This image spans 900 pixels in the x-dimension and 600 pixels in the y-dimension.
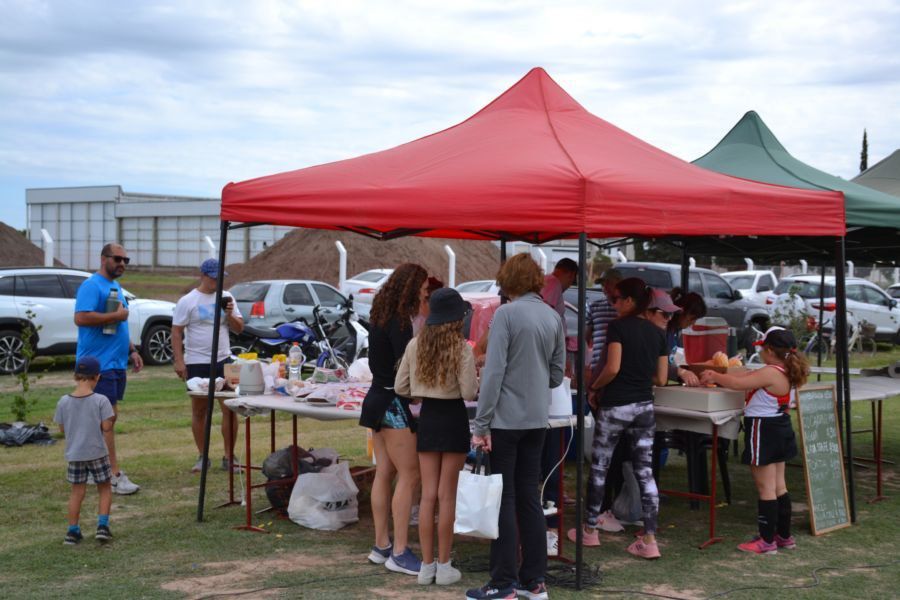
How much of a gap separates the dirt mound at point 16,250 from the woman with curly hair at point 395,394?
3399cm

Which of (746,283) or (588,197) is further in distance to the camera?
(746,283)

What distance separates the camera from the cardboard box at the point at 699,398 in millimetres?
6051

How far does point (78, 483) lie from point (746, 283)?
2190 cm

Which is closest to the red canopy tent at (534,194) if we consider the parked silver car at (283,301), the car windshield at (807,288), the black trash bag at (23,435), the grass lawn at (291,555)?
the grass lawn at (291,555)

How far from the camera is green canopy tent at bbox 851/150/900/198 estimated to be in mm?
10750

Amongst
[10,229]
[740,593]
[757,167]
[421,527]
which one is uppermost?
[10,229]

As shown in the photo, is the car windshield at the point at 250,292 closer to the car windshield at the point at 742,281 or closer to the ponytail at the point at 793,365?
the car windshield at the point at 742,281

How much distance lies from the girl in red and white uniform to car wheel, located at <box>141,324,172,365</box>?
1191 cm

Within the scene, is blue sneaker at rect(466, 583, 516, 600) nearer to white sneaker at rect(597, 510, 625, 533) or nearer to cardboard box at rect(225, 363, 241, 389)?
white sneaker at rect(597, 510, 625, 533)

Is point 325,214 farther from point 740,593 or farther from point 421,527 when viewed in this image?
point 740,593

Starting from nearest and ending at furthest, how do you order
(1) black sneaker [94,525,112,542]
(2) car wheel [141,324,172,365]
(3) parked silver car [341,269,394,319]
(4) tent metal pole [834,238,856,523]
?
1. (1) black sneaker [94,525,112,542]
2. (4) tent metal pole [834,238,856,523]
3. (2) car wheel [141,324,172,365]
4. (3) parked silver car [341,269,394,319]

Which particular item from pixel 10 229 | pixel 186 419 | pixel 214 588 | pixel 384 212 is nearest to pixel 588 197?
pixel 384 212

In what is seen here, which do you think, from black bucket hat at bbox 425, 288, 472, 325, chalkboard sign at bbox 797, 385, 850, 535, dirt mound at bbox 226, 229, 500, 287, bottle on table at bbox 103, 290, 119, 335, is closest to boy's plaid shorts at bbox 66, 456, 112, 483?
bottle on table at bbox 103, 290, 119, 335

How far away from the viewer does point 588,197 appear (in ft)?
17.9
